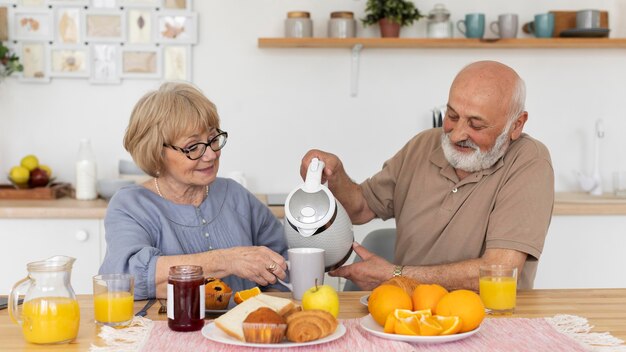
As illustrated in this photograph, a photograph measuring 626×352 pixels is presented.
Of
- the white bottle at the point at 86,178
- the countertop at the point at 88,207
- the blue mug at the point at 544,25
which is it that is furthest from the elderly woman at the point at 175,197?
the blue mug at the point at 544,25

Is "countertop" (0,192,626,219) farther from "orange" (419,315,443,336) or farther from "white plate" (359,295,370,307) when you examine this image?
"orange" (419,315,443,336)

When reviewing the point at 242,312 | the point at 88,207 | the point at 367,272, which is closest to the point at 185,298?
the point at 242,312

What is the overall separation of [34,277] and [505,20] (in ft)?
8.97

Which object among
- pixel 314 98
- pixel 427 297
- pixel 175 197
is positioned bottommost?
pixel 427 297

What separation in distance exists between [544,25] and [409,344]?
8.40ft

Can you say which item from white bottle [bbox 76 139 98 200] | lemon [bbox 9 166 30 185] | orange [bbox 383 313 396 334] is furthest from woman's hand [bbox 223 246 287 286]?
lemon [bbox 9 166 30 185]

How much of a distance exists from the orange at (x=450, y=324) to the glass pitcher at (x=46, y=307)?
2.25ft

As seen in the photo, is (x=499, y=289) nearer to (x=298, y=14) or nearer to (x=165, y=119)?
(x=165, y=119)

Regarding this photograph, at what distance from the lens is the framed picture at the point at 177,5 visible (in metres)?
3.75

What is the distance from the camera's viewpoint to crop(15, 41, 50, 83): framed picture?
3716 millimetres

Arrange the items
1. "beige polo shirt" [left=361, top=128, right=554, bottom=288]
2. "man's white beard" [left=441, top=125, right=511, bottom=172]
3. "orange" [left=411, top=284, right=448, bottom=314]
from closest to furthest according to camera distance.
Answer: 1. "orange" [left=411, top=284, right=448, bottom=314]
2. "beige polo shirt" [left=361, top=128, right=554, bottom=288]
3. "man's white beard" [left=441, top=125, right=511, bottom=172]

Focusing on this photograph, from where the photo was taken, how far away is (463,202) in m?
2.31

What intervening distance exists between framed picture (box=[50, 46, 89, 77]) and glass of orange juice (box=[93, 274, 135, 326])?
2322mm

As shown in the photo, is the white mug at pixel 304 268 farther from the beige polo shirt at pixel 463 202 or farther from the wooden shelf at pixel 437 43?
the wooden shelf at pixel 437 43
